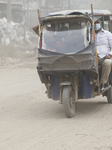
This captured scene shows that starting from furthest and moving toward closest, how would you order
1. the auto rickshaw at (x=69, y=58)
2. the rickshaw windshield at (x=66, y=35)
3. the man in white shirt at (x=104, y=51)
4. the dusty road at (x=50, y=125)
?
the man in white shirt at (x=104, y=51), the rickshaw windshield at (x=66, y=35), the auto rickshaw at (x=69, y=58), the dusty road at (x=50, y=125)

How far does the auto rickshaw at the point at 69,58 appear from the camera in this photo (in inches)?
238

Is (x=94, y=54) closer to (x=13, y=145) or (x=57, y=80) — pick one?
(x=57, y=80)

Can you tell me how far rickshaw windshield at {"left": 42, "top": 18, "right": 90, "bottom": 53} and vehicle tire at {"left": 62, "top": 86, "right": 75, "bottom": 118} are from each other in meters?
0.82

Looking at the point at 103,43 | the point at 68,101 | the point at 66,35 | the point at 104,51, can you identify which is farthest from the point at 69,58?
the point at 103,43

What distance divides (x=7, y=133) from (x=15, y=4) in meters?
29.0

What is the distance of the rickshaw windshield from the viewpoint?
6424 millimetres

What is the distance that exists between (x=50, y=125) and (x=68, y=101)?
73 centimetres

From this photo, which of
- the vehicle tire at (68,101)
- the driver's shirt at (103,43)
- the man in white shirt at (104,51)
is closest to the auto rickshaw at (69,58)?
the vehicle tire at (68,101)

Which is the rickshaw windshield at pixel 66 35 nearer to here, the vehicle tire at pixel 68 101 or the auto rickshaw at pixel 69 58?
the auto rickshaw at pixel 69 58

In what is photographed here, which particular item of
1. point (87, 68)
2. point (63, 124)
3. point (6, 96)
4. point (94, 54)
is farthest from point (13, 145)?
point (6, 96)

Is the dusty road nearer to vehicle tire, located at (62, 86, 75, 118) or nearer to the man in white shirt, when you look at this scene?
vehicle tire, located at (62, 86, 75, 118)

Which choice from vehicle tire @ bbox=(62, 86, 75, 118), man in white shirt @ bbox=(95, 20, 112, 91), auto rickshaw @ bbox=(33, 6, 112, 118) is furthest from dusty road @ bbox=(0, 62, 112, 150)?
man in white shirt @ bbox=(95, 20, 112, 91)

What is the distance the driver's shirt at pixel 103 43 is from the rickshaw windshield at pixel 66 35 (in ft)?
2.04

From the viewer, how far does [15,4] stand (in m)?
32.7
